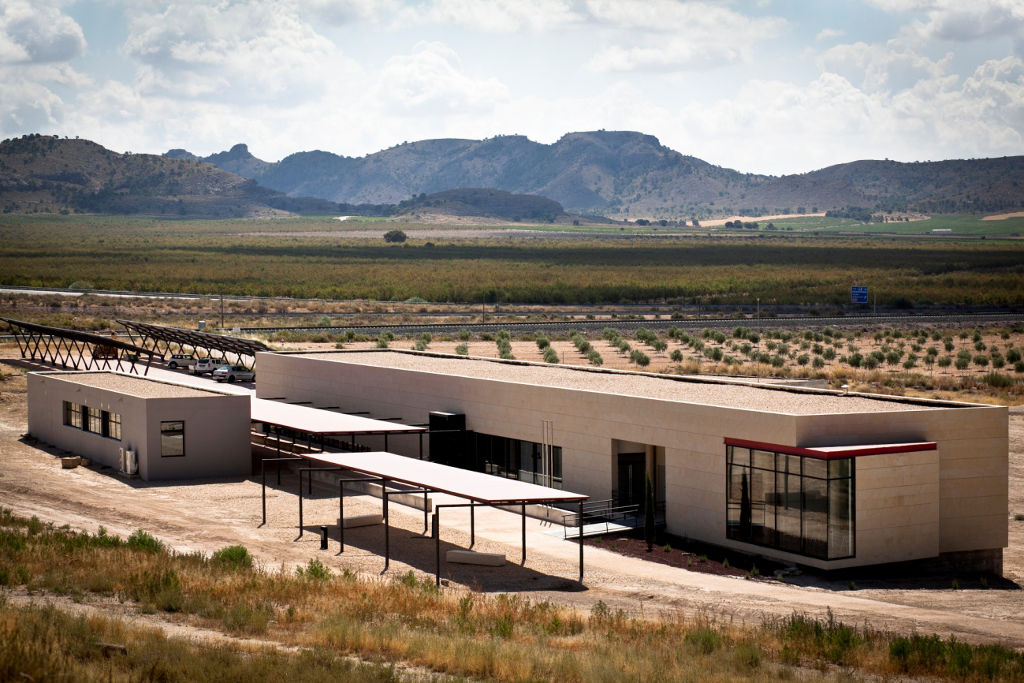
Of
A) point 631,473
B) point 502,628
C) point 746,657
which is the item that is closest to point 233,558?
point 502,628

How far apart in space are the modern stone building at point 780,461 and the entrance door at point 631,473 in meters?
0.04

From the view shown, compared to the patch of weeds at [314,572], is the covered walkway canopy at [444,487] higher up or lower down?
higher up

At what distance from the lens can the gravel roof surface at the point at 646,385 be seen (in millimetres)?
31797

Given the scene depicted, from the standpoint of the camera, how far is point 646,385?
37.8 metres

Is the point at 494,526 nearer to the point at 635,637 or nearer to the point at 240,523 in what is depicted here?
the point at 240,523

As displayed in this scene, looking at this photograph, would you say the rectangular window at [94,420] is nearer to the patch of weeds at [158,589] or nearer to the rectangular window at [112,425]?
the rectangular window at [112,425]

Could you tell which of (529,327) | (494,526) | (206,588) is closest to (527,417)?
(494,526)

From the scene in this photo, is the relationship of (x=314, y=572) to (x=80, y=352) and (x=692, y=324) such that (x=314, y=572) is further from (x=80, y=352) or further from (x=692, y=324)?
(x=692, y=324)

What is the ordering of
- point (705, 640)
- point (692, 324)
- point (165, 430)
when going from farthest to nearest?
1. point (692, 324)
2. point (165, 430)
3. point (705, 640)

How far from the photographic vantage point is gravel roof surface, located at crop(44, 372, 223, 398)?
41750mm

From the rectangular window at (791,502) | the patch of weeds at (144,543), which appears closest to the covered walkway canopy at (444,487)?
the rectangular window at (791,502)

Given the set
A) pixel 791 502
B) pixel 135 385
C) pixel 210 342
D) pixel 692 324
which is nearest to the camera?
pixel 791 502

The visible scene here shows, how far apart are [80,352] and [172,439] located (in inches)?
1256

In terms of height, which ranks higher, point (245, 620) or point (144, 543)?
point (245, 620)
